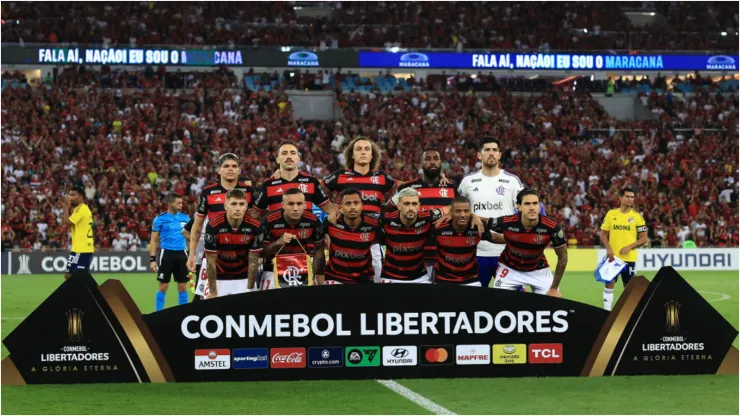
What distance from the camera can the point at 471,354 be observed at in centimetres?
Result: 973

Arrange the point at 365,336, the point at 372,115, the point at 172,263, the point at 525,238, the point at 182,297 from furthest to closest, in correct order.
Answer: the point at 372,115 → the point at 172,263 → the point at 182,297 → the point at 525,238 → the point at 365,336

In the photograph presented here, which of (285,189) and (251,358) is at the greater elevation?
(285,189)

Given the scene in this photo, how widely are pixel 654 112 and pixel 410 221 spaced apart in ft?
126

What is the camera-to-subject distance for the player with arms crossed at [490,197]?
37.1 ft

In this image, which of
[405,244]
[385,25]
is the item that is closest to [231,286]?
Result: [405,244]

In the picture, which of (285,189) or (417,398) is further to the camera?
(285,189)

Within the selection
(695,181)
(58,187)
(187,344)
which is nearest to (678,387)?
(187,344)

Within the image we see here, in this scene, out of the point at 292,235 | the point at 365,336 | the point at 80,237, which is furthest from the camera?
the point at 80,237

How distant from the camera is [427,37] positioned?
47.3m

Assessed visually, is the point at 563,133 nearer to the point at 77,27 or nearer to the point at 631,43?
the point at 631,43

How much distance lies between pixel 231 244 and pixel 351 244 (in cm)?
A: 132

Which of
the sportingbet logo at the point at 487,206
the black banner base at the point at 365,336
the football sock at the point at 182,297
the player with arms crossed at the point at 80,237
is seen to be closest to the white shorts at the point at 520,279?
the sportingbet logo at the point at 487,206

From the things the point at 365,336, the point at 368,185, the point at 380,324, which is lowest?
the point at 365,336

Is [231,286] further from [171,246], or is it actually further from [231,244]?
[171,246]
